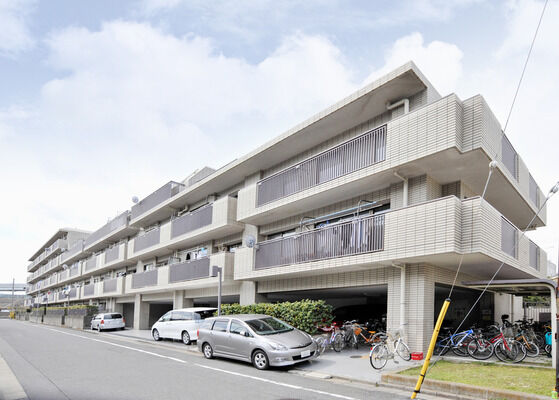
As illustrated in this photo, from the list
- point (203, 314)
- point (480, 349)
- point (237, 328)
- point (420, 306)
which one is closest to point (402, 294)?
point (420, 306)

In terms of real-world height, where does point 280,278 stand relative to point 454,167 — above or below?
below

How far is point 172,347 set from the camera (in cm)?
1908

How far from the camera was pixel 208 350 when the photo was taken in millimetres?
14680

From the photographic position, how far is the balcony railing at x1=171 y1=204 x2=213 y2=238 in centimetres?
2316

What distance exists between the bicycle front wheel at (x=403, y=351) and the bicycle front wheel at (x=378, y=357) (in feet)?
3.17

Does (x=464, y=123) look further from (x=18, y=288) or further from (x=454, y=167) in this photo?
(x=18, y=288)

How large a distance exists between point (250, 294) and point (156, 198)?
542 inches

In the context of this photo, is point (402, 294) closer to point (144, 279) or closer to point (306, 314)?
point (306, 314)

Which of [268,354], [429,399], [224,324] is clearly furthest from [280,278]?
[429,399]

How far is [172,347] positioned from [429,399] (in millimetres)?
13199

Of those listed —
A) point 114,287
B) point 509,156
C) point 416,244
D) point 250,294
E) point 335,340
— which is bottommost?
point 335,340

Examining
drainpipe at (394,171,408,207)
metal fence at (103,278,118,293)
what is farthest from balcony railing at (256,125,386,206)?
metal fence at (103,278,118,293)

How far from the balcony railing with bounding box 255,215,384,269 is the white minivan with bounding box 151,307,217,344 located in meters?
3.89

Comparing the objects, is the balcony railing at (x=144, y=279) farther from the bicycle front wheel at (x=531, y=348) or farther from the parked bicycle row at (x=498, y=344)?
the bicycle front wheel at (x=531, y=348)
